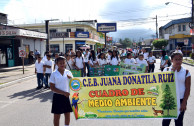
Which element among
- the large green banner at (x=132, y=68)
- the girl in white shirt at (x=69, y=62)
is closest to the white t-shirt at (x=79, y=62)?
the girl in white shirt at (x=69, y=62)

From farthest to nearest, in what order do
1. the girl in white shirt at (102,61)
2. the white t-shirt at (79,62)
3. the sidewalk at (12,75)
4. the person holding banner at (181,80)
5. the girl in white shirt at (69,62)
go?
the sidewalk at (12,75), the girl in white shirt at (102,61), the white t-shirt at (79,62), the girl in white shirt at (69,62), the person holding banner at (181,80)

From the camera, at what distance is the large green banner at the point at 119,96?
3.59 m

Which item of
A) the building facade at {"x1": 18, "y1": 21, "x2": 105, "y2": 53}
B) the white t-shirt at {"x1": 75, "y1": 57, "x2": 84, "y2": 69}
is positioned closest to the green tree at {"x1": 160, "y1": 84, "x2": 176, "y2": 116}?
the white t-shirt at {"x1": 75, "y1": 57, "x2": 84, "y2": 69}

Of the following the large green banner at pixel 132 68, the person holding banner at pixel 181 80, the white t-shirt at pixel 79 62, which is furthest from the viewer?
the white t-shirt at pixel 79 62

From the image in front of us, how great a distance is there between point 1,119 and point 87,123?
7.98 ft

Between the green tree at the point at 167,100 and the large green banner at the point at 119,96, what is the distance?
2 cm

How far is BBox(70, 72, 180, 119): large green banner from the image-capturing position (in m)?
3.59

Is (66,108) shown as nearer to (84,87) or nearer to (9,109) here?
(84,87)

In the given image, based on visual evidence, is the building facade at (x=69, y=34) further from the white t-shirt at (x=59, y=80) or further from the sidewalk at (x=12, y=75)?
the white t-shirt at (x=59, y=80)

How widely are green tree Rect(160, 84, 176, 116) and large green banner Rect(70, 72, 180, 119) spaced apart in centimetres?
2

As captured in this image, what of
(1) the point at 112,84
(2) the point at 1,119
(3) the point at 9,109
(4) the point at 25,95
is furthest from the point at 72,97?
(4) the point at 25,95

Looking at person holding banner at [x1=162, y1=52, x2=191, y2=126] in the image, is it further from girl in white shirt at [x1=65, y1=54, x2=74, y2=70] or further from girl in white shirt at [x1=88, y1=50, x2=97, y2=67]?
girl in white shirt at [x1=88, y1=50, x2=97, y2=67]

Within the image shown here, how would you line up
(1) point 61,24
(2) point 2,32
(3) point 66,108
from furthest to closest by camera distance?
(1) point 61,24, (2) point 2,32, (3) point 66,108

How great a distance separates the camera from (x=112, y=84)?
3836mm
